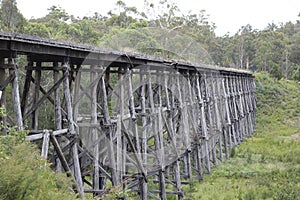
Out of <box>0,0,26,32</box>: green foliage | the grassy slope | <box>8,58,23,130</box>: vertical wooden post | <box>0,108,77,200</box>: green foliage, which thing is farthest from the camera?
<box>0,0,26,32</box>: green foliage

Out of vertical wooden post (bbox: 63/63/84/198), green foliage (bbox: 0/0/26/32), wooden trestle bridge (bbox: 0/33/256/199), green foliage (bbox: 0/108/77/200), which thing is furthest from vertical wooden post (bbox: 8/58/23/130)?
green foliage (bbox: 0/0/26/32)

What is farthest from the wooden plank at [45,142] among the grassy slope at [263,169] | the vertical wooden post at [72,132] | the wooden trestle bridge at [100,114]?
the grassy slope at [263,169]

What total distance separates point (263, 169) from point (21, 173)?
1296 centimetres

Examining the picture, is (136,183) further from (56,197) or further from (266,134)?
(266,134)

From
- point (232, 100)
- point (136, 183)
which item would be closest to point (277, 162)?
point (232, 100)

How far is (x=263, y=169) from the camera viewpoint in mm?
15180

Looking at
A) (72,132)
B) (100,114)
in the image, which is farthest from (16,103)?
(100,114)

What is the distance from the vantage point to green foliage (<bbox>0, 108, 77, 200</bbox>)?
3.52 meters

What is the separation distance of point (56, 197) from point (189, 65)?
9187 mm

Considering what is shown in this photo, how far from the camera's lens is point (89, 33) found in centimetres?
2794

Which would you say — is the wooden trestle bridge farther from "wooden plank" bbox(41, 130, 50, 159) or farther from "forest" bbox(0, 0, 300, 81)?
"forest" bbox(0, 0, 300, 81)

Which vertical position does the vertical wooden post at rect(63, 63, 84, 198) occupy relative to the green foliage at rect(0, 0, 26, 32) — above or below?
below

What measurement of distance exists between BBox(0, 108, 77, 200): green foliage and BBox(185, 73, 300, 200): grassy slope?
25.7 feet

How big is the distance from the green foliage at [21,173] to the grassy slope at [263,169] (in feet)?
25.7
